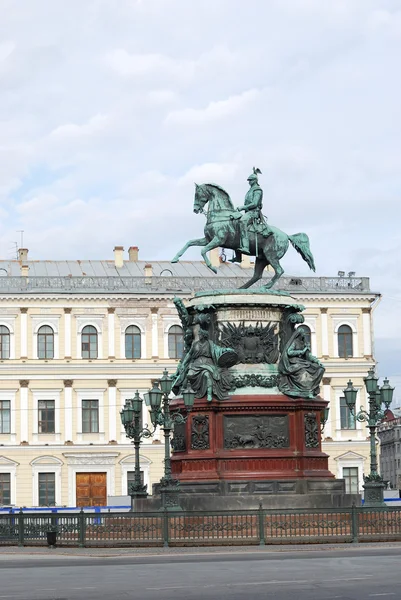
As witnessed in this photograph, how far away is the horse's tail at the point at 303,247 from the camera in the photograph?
123ft

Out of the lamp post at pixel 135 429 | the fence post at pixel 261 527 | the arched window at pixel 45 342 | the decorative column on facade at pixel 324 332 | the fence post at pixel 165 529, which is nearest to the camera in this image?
the fence post at pixel 261 527

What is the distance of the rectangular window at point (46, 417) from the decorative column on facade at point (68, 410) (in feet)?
2.47

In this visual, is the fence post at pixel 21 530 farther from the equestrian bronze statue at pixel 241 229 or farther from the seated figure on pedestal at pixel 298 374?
the equestrian bronze statue at pixel 241 229

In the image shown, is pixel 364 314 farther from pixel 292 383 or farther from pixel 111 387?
pixel 292 383

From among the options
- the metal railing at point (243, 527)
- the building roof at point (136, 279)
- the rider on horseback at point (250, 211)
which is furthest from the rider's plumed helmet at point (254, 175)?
the building roof at point (136, 279)

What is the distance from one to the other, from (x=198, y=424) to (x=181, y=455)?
1.16 meters

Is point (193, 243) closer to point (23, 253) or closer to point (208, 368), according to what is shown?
point (208, 368)

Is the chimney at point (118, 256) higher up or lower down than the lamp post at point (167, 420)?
higher up

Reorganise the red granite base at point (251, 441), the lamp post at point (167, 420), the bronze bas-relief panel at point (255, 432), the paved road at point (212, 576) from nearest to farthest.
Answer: the paved road at point (212, 576) → the lamp post at point (167, 420) → the red granite base at point (251, 441) → the bronze bas-relief panel at point (255, 432)

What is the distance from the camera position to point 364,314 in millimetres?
82188

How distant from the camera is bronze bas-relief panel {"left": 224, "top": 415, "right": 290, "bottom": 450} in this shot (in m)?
33.5

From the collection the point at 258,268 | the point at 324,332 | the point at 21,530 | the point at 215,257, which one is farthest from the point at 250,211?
the point at 215,257

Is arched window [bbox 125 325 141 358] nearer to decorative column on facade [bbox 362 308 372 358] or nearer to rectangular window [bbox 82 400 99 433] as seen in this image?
rectangular window [bbox 82 400 99 433]

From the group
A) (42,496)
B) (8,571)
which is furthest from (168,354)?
(8,571)
